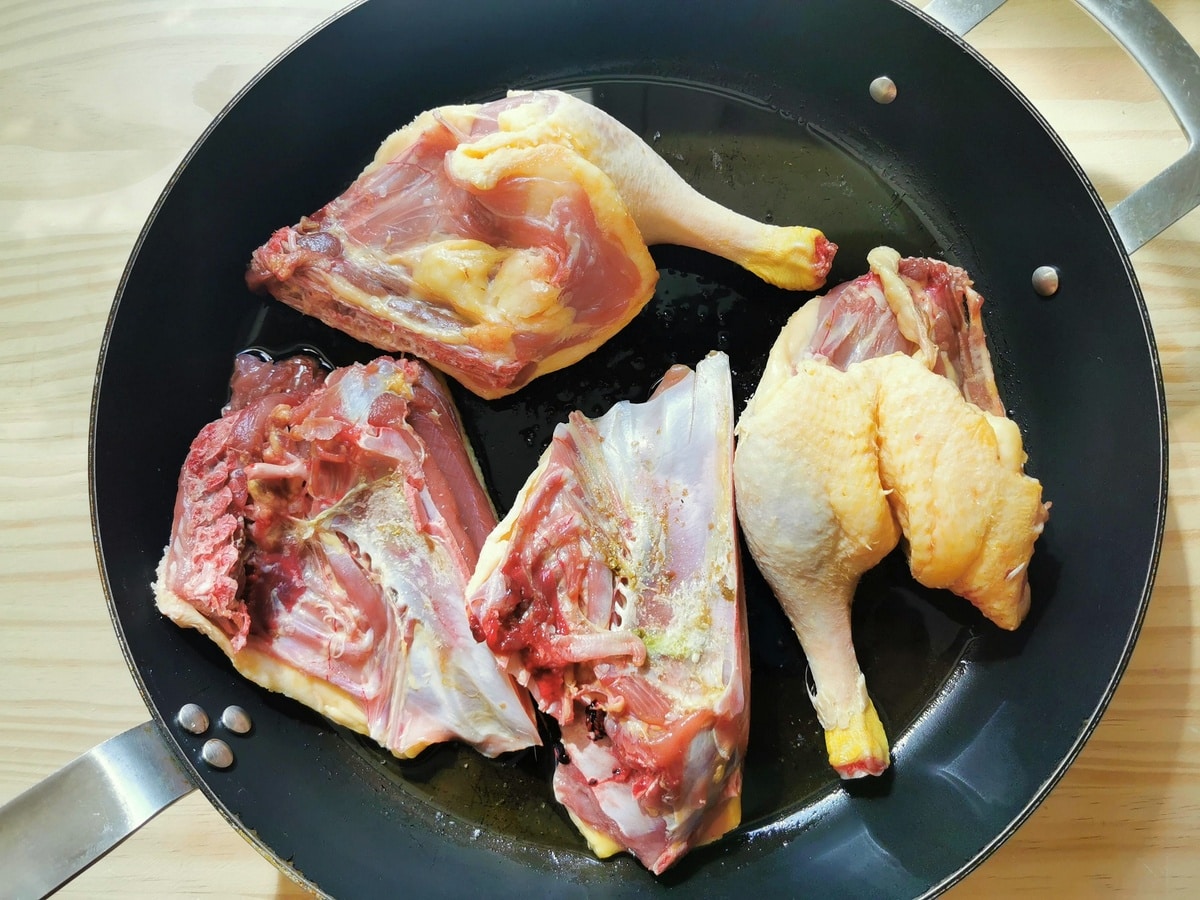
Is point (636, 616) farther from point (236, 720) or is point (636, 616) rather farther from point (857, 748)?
point (236, 720)

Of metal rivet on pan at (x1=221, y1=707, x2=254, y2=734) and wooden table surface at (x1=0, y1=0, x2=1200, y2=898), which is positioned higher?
wooden table surface at (x1=0, y1=0, x2=1200, y2=898)

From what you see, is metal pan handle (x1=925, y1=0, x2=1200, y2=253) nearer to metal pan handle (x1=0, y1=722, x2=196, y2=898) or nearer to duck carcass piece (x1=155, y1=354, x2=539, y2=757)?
duck carcass piece (x1=155, y1=354, x2=539, y2=757)

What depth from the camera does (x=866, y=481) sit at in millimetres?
1447

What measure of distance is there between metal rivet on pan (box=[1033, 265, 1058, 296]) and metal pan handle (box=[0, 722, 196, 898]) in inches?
79.2

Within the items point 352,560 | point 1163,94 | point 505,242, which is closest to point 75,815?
point 352,560

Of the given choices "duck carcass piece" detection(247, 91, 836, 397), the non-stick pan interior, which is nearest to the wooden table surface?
the non-stick pan interior

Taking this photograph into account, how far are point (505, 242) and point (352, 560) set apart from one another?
28.3 inches

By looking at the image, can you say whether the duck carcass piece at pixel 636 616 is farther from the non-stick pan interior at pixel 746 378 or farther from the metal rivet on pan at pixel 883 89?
the metal rivet on pan at pixel 883 89

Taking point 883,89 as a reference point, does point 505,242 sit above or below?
below

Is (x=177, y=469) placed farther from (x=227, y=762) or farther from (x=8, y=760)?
(x=8, y=760)

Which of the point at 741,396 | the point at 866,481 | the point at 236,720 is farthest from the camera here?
the point at 741,396

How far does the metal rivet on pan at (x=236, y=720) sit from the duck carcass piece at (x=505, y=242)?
0.83 m

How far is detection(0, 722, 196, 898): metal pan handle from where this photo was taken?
1446 millimetres

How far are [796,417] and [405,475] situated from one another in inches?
30.3
